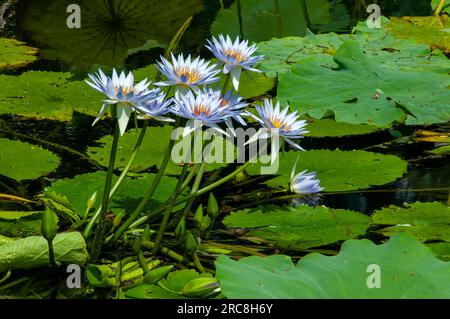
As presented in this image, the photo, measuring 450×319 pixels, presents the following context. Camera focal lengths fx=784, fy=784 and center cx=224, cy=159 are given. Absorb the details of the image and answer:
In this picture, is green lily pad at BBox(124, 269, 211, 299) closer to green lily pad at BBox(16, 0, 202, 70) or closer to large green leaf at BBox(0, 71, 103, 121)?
large green leaf at BBox(0, 71, 103, 121)

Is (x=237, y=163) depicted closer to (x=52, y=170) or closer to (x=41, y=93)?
(x=52, y=170)

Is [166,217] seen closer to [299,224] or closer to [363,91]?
[299,224]

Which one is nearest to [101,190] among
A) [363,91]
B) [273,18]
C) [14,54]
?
[363,91]

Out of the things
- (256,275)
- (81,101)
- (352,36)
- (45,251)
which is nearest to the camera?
(256,275)

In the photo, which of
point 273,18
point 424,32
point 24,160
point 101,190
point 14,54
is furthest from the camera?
point 273,18

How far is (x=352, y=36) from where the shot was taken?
11.8 ft

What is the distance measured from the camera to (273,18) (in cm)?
459

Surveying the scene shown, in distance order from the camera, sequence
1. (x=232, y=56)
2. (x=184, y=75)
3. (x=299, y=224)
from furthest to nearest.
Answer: (x=299, y=224) < (x=232, y=56) < (x=184, y=75)

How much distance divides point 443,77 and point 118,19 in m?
2.13

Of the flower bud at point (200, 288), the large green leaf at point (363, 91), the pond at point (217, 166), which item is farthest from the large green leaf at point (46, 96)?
the flower bud at point (200, 288)

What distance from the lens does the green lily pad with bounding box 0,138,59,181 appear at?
2402 mm

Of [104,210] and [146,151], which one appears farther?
[146,151]

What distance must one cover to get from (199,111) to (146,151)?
2.67 feet
